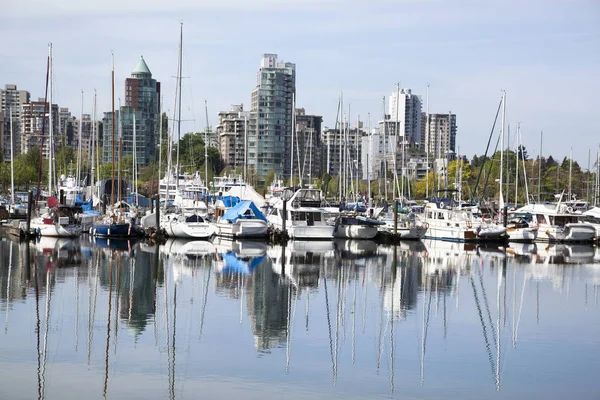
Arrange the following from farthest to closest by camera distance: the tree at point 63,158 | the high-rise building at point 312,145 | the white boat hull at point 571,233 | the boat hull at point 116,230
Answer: the high-rise building at point 312,145, the tree at point 63,158, the white boat hull at point 571,233, the boat hull at point 116,230

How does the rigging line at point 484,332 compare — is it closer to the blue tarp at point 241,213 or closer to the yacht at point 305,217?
the yacht at point 305,217

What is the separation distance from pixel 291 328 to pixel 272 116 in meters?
125

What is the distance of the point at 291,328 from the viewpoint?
2691 centimetres

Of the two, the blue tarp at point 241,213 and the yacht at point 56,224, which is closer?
the yacht at point 56,224

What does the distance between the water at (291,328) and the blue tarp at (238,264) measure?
0.15 metres

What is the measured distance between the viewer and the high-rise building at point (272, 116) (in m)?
150

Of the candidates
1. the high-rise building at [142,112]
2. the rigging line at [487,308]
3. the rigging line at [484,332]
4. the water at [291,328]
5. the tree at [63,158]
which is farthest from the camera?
the high-rise building at [142,112]

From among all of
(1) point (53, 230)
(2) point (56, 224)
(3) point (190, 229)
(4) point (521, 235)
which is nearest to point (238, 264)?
(3) point (190, 229)

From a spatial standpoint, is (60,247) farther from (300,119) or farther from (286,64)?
(300,119)

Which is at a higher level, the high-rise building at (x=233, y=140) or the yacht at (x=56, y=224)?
the high-rise building at (x=233, y=140)

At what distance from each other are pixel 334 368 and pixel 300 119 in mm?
176535

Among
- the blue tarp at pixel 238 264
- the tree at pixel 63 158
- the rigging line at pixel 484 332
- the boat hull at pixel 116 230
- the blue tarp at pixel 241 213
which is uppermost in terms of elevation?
the tree at pixel 63 158

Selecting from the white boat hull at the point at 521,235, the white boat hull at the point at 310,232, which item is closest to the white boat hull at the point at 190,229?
the white boat hull at the point at 310,232

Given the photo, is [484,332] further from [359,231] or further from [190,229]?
[359,231]
